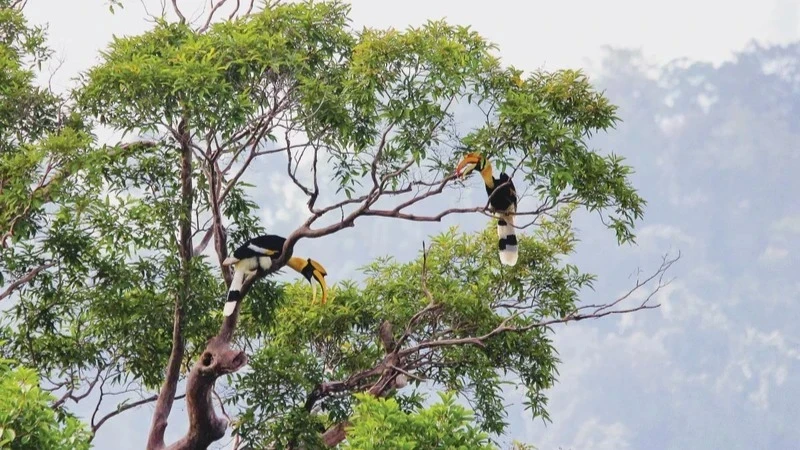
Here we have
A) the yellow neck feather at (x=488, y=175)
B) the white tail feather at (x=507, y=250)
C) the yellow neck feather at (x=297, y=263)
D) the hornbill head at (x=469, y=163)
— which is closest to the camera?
the hornbill head at (x=469, y=163)

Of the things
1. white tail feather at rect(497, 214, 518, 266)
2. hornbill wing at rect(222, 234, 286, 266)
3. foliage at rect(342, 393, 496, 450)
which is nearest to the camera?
foliage at rect(342, 393, 496, 450)

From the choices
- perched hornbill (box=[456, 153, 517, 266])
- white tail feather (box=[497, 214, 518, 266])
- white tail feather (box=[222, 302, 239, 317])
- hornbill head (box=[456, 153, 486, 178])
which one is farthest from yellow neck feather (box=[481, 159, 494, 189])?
white tail feather (box=[222, 302, 239, 317])

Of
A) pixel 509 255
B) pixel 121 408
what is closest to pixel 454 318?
pixel 509 255

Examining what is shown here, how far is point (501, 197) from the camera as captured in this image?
1043cm

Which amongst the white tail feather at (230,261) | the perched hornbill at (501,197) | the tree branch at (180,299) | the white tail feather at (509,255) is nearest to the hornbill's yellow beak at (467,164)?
the perched hornbill at (501,197)

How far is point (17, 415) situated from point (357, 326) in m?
6.04

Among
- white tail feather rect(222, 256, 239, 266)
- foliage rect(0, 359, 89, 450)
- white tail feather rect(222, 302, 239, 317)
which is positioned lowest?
foliage rect(0, 359, 89, 450)

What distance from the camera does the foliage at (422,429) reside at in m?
6.97

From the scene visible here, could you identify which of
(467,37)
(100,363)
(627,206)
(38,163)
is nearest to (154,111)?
(38,163)

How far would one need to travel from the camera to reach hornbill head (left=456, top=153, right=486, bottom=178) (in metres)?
9.30

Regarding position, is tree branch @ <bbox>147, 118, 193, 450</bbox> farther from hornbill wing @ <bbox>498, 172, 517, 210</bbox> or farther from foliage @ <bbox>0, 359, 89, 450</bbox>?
foliage @ <bbox>0, 359, 89, 450</bbox>

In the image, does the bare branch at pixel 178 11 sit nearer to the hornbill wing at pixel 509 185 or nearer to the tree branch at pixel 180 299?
the tree branch at pixel 180 299

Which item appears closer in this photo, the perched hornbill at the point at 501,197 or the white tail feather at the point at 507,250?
the perched hornbill at the point at 501,197

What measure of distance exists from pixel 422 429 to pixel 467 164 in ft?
9.65
